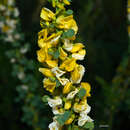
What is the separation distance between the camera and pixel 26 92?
4.69 ft

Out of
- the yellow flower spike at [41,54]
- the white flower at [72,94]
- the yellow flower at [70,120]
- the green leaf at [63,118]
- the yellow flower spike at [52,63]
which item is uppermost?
the yellow flower spike at [41,54]

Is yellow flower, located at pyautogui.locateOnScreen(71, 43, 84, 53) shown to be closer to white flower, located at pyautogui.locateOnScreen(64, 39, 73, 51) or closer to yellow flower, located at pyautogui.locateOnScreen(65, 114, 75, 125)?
white flower, located at pyautogui.locateOnScreen(64, 39, 73, 51)

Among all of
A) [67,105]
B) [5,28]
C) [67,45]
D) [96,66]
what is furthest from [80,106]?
[96,66]

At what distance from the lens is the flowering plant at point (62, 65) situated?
1.83ft

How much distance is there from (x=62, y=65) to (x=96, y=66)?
1191 mm

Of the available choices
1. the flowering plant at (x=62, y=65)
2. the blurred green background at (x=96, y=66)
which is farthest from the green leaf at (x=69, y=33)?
the blurred green background at (x=96, y=66)

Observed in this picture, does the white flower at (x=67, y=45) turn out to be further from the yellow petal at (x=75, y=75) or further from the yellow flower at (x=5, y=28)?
the yellow flower at (x=5, y=28)

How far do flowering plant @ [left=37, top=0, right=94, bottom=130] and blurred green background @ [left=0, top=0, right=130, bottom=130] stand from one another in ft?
2.50

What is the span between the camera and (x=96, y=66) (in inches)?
68.3

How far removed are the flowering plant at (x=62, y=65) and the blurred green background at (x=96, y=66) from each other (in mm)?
761

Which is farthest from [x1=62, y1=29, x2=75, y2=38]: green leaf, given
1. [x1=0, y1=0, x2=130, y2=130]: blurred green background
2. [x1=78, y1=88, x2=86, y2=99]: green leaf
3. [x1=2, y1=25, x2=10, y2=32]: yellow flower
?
[x1=2, y1=25, x2=10, y2=32]: yellow flower

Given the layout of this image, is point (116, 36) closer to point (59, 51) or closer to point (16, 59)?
point (16, 59)

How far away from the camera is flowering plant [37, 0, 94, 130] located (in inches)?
22.0

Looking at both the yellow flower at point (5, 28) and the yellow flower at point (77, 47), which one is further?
the yellow flower at point (5, 28)
